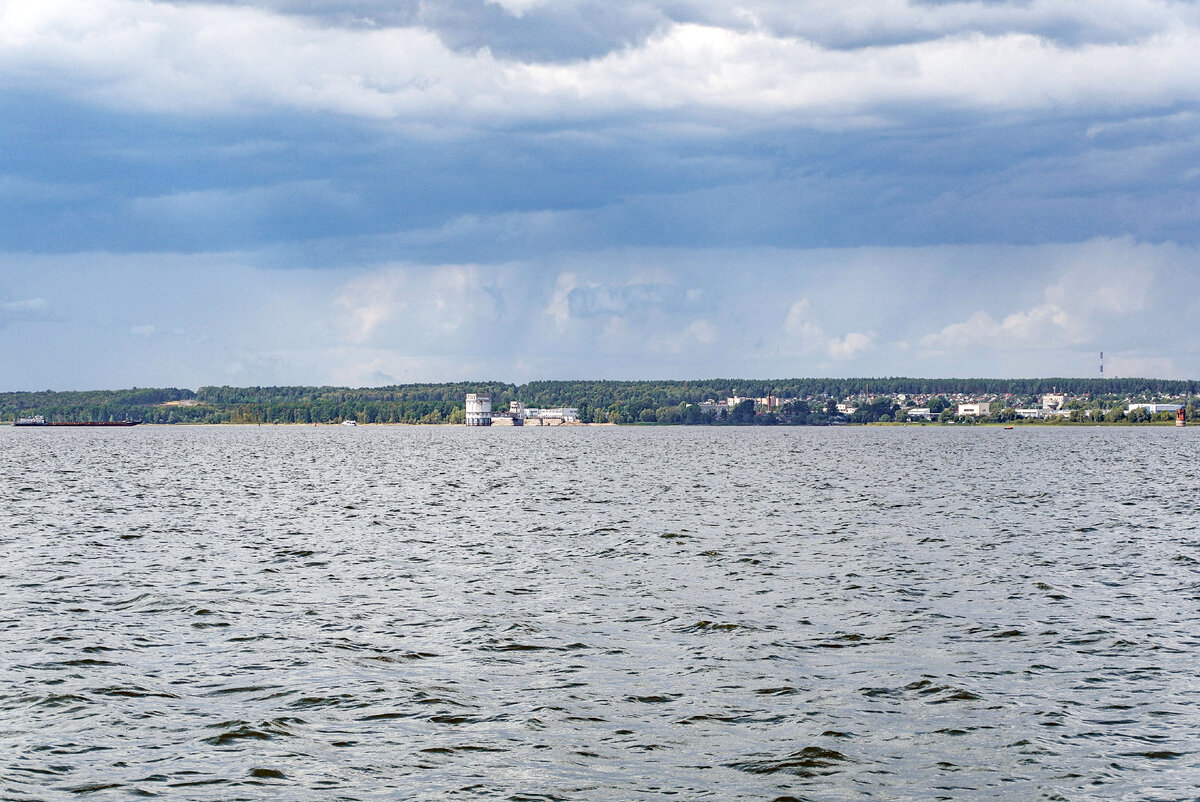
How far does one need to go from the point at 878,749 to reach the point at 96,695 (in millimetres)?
15799

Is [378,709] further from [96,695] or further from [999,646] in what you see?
[999,646]

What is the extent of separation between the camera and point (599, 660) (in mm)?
28797

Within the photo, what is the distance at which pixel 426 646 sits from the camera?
30.4 meters

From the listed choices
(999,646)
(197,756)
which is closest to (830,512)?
(999,646)

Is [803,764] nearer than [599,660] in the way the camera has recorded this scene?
Yes

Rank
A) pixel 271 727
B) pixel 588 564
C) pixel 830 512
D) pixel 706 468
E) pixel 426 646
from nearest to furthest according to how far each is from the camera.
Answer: pixel 271 727
pixel 426 646
pixel 588 564
pixel 830 512
pixel 706 468

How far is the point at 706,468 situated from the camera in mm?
140000

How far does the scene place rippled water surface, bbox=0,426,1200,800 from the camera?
20234mm

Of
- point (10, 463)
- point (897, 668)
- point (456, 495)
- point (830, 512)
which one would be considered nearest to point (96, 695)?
point (897, 668)

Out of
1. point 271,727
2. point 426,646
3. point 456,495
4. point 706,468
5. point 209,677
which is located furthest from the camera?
point 706,468

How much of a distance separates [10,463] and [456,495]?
88.5m

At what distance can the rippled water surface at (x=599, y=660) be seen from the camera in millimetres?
20234

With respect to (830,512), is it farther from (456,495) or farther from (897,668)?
(897,668)

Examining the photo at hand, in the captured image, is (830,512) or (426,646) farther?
(830,512)
